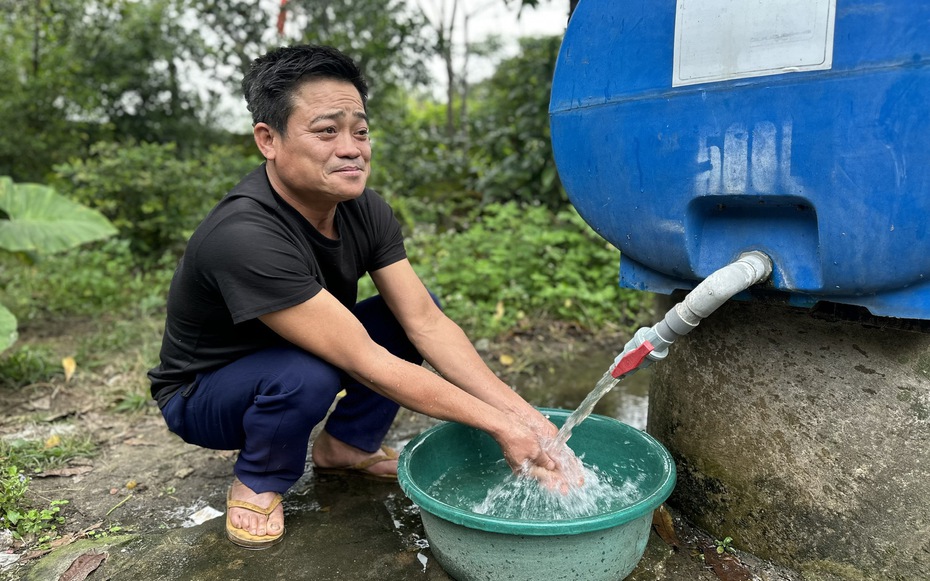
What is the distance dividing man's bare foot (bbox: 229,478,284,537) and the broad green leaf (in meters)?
1.28

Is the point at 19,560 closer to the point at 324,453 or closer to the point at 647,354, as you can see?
the point at 324,453

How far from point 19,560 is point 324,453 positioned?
764 mm

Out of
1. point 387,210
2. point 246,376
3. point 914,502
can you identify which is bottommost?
point 914,502

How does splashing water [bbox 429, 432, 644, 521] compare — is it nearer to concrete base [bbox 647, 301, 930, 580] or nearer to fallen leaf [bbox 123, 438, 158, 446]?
concrete base [bbox 647, 301, 930, 580]

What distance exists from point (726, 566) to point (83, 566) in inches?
56.8

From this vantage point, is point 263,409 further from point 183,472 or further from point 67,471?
point 67,471

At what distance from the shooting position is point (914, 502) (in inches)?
53.2

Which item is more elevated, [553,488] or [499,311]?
[553,488]

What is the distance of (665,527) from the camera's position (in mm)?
1662

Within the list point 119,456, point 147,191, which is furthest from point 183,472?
point 147,191

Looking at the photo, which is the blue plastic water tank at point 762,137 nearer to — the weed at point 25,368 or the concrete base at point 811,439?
→ the concrete base at point 811,439

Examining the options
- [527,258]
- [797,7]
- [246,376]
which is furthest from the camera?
[527,258]

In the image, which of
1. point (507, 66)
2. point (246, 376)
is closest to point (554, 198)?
point (507, 66)

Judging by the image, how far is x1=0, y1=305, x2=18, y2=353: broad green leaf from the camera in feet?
7.95
